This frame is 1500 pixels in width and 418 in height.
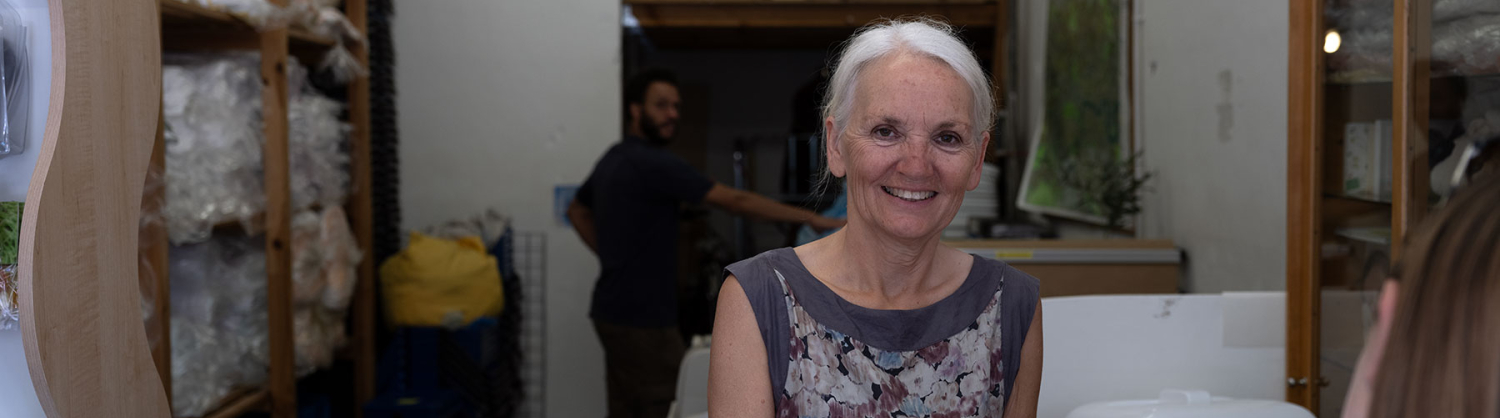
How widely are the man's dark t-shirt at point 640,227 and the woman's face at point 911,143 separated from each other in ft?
5.91

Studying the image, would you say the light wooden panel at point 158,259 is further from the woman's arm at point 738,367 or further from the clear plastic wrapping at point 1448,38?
the clear plastic wrapping at point 1448,38

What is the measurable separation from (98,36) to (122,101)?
3.8 inches

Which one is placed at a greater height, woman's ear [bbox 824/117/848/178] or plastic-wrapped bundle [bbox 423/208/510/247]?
woman's ear [bbox 824/117/848/178]

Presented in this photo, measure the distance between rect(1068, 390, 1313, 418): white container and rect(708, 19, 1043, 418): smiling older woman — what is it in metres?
0.15

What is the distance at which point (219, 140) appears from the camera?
8.31 ft

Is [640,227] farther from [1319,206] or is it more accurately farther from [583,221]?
[1319,206]

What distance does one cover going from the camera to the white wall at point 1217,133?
1958mm

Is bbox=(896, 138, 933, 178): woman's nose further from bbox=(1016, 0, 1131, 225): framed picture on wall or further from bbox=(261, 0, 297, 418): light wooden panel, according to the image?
bbox=(261, 0, 297, 418): light wooden panel

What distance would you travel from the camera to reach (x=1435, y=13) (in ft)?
4.06

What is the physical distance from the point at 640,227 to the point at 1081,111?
148 centimetres

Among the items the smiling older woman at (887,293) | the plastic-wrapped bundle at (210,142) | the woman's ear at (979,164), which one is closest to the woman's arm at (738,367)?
the smiling older woman at (887,293)

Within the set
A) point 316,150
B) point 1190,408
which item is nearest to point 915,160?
point 1190,408

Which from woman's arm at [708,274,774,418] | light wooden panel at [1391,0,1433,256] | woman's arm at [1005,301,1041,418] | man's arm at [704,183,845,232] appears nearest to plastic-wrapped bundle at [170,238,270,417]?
man's arm at [704,183,845,232]

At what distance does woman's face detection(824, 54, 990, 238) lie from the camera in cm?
124
